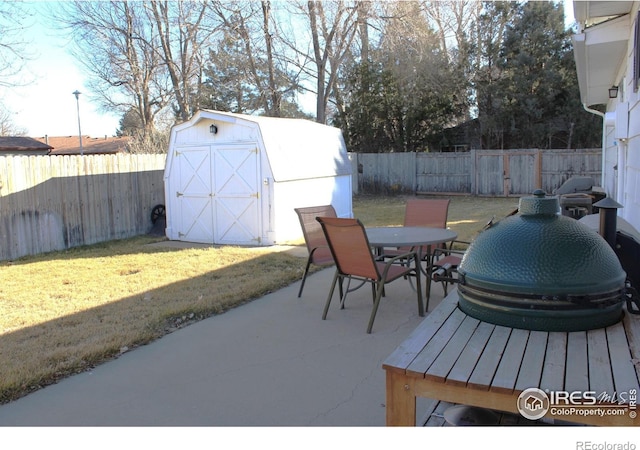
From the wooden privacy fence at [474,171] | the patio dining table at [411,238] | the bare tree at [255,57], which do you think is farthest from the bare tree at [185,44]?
the patio dining table at [411,238]

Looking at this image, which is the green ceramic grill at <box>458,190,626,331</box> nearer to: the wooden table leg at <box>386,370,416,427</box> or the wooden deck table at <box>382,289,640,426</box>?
the wooden deck table at <box>382,289,640,426</box>

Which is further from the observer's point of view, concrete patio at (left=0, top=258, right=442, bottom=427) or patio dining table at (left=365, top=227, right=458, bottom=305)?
patio dining table at (left=365, top=227, right=458, bottom=305)

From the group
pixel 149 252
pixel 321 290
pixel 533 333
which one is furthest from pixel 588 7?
pixel 149 252

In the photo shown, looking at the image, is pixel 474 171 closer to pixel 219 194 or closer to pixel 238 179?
pixel 238 179

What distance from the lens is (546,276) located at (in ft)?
6.65

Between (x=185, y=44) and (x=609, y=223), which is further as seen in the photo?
(x=185, y=44)

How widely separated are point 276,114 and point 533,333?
20.6 meters

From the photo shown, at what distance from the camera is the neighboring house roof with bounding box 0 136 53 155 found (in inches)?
1040

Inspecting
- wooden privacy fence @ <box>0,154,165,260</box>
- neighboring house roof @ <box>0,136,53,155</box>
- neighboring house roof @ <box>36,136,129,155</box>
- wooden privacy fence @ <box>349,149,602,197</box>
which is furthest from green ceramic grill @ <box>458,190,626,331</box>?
neighboring house roof @ <box>36,136,129,155</box>

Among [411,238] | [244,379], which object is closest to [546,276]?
[244,379]

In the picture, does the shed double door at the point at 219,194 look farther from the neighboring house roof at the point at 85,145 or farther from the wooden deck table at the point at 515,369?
the neighboring house roof at the point at 85,145

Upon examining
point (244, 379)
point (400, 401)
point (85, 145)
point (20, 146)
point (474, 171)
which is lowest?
point (244, 379)

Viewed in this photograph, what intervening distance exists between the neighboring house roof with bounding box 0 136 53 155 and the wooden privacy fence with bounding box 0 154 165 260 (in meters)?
18.1

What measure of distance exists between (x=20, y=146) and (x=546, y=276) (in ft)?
99.1
